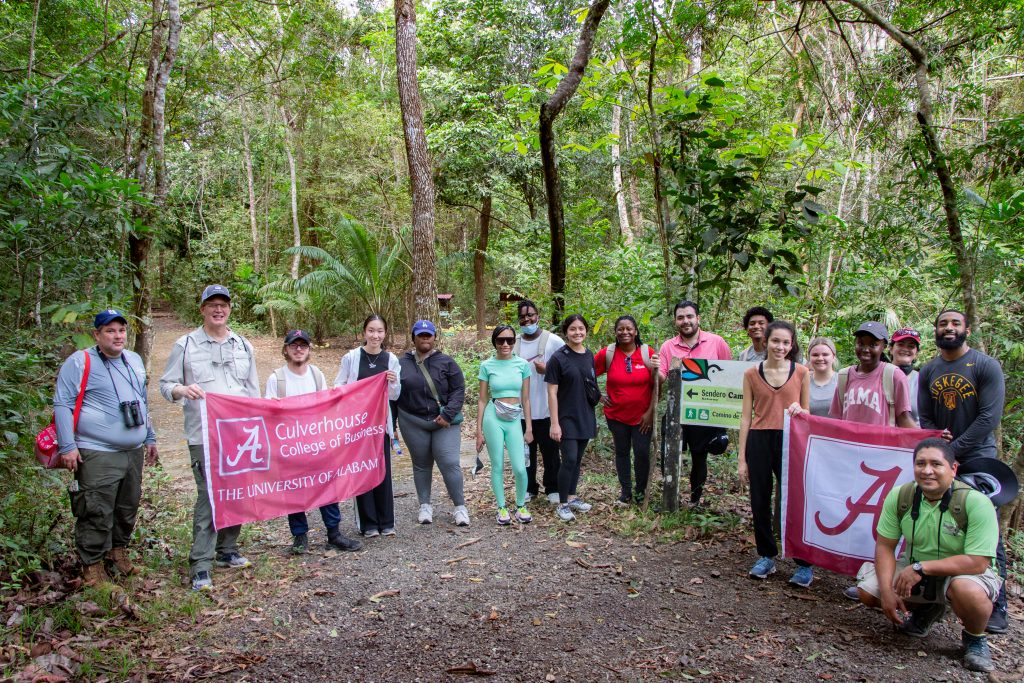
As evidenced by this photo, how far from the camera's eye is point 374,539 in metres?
5.56

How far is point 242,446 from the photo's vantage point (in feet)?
16.0

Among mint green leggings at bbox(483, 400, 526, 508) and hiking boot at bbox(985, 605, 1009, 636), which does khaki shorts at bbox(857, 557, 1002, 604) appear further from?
mint green leggings at bbox(483, 400, 526, 508)

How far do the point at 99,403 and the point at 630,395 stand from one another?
3.91 meters

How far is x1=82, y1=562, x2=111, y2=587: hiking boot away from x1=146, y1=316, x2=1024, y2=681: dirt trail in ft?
2.31

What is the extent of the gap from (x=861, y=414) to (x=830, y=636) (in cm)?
150

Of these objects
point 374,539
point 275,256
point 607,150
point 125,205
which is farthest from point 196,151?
point 374,539

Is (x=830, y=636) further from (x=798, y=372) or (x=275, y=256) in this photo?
(x=275, y=256)

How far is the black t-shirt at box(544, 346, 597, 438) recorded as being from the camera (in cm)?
579

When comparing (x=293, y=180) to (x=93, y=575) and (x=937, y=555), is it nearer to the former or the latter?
(x=93, y=575)

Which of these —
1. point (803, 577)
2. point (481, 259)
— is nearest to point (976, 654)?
point (803, 577)

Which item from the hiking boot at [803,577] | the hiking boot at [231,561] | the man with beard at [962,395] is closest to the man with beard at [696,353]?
the hiking boot at [803,577]

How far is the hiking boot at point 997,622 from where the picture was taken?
3.87 m

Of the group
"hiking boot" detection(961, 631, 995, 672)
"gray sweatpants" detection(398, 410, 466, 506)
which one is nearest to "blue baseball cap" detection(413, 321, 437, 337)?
"gray sweatpants" detection(398, 410, 466, 506)

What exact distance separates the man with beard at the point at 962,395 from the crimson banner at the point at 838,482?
21cm
